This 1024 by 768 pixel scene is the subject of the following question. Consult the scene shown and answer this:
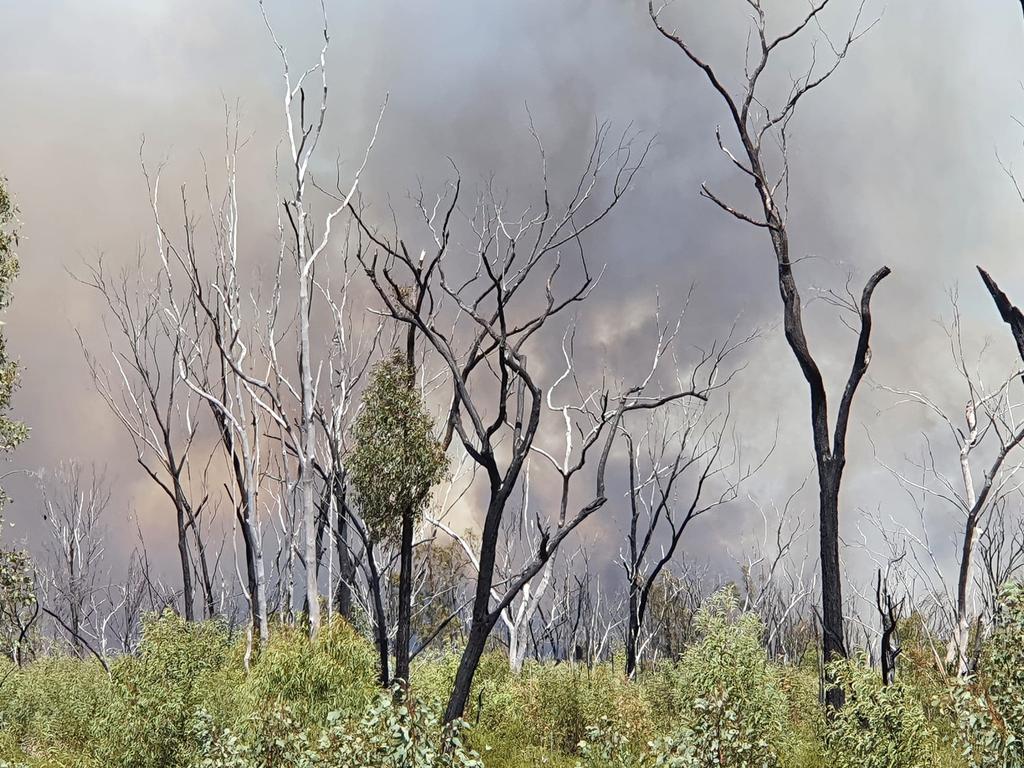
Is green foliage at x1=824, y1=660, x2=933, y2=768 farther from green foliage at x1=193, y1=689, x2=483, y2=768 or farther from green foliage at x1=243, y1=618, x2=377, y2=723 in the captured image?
green foliage at x1=243, y1=618, x2=377, y2=723

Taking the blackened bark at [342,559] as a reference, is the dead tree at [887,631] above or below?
below

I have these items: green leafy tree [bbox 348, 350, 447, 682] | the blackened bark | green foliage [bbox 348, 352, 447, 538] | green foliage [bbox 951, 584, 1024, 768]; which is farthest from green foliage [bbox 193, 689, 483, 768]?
the blackened bark

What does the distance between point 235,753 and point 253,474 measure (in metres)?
11.3

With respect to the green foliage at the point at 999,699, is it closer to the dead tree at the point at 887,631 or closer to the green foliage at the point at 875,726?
the green foliage at the point at 875,726

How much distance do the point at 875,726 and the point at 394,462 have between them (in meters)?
7.48

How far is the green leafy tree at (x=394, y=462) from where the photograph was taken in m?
13.3

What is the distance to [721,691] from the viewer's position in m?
6.79

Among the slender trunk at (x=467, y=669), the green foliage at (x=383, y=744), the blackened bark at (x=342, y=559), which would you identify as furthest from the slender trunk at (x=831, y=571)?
the blackened bark at (x=342, y=559)

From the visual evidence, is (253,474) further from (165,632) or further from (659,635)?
(659,635)

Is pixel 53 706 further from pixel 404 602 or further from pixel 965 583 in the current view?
pixel 965 583

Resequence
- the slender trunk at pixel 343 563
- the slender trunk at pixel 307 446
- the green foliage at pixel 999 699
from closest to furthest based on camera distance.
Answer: the green foliage at pixel 999 699
the slender trunk at pixel 307 446
the slender trunk at pixel 343 563

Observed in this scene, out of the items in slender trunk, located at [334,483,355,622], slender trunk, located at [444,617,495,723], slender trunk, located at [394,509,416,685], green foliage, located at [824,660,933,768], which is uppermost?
slender trunk, located at [334,483,355,622]

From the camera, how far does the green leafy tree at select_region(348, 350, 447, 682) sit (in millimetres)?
13336

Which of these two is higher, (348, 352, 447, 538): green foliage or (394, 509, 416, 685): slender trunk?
(348, 352, 447, 538): green foliage
